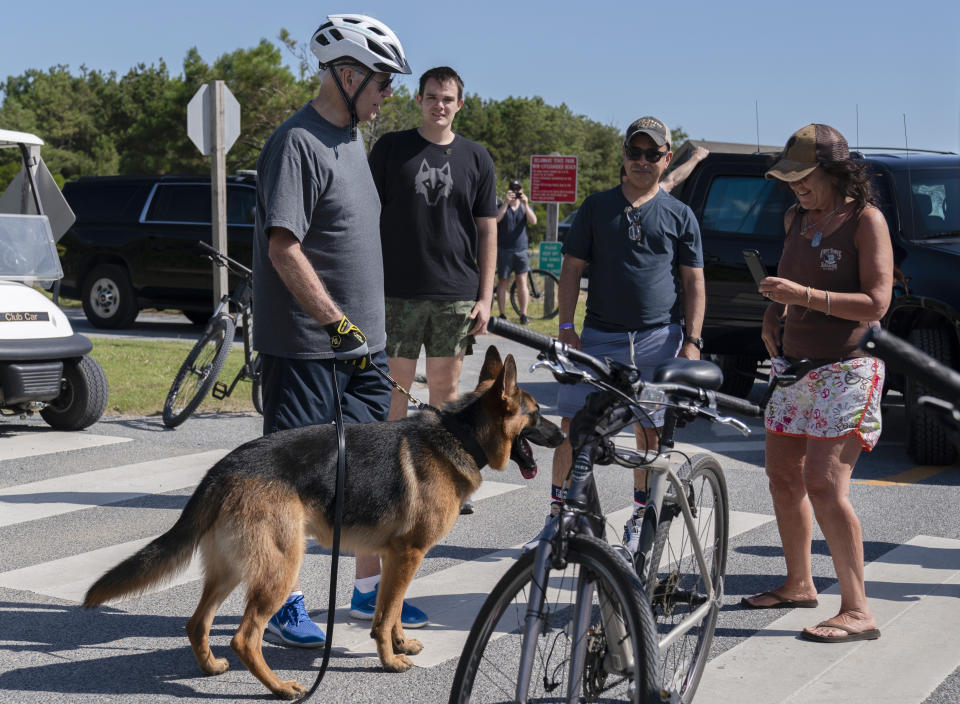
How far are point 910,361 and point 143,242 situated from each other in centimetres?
1584

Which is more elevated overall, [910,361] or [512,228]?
[512,228]

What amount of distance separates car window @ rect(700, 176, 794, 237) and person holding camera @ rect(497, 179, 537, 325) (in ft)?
25.5

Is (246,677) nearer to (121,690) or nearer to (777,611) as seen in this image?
(121,690)

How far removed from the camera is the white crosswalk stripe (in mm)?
4062

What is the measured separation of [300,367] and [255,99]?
35.2 meters

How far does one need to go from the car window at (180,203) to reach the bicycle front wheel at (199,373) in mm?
7654

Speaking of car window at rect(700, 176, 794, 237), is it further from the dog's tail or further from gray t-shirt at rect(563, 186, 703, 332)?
the dog's tail

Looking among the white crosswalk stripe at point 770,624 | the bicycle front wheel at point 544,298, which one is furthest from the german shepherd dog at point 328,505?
the bicycle front wheel at point 544,298

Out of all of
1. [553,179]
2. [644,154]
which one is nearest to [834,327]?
[644,154]

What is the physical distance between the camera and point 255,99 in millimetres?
37625

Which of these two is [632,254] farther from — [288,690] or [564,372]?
[288,690]

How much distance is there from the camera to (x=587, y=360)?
283 centimetres

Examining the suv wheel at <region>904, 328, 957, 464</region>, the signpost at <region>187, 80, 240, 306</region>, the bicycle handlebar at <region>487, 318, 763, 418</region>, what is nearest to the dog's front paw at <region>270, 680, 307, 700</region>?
the bicycle handlebar at <region>487, 318, 763, 418</region>

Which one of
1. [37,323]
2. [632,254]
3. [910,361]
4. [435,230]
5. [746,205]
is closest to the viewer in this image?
[910,361]
